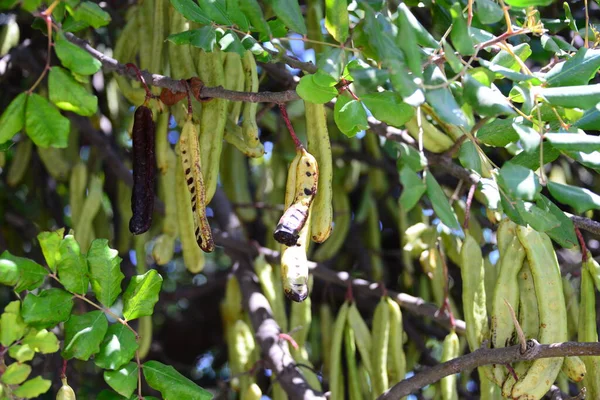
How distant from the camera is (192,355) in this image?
311 cm

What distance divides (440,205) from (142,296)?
47 centimetres

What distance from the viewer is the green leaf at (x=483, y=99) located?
1024 millimetres

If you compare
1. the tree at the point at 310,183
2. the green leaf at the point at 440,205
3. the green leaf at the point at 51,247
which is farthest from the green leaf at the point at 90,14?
the green leaf at the point at 440,205

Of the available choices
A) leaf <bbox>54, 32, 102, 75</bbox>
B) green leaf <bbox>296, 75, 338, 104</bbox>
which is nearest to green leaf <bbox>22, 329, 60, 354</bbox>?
leaf <bbox>54, 32, 102, 75</bbox>

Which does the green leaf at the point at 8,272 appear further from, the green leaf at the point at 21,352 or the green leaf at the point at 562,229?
the green leaf at the point at 562,229

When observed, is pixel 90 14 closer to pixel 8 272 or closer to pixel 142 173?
pixel 142 173

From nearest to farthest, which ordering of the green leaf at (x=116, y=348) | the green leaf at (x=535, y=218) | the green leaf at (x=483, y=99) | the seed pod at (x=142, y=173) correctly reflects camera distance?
the green leaf at (x=483, y=99) < the green leaf at (x=535, y=218) < the green leaf at (x=116, y=348) < the seed pod at (x=142, y=173)

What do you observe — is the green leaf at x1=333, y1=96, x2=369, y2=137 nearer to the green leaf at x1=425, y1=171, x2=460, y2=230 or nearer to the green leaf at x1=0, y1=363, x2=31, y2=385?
the green leaf at x1=425, y1=171, x2=460, y2=230

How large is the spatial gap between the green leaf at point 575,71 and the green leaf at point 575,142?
4.6 inches

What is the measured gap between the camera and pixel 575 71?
121 centimetres

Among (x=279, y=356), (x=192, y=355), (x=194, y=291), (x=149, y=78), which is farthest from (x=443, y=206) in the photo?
(x=192, y=355)

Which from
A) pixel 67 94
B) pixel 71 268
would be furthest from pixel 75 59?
pixel 71 268

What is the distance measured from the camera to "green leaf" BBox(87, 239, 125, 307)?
1.29 m

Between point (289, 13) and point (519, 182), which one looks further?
point (289, 13)
